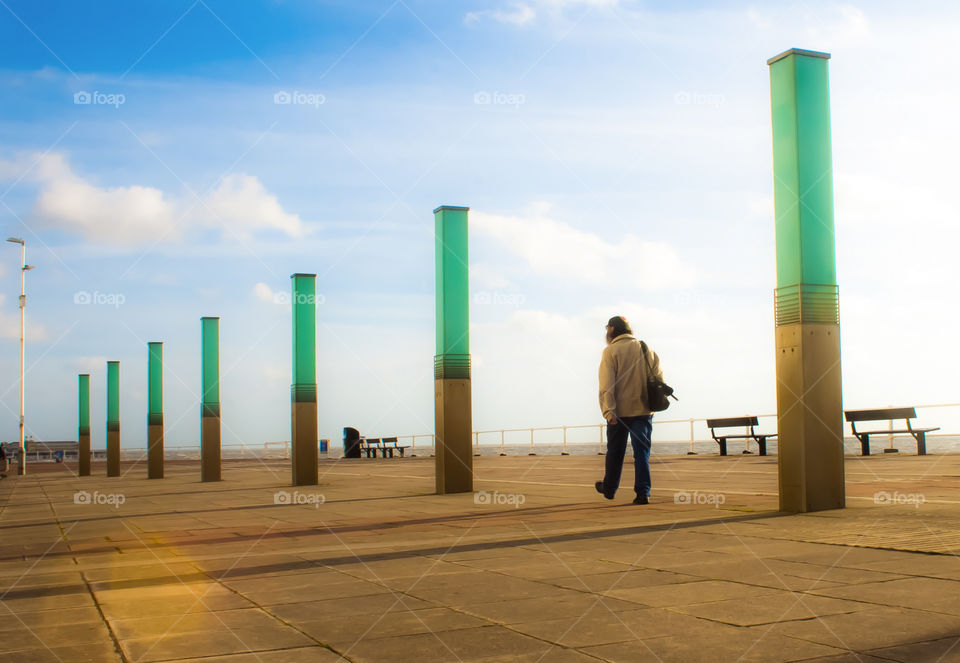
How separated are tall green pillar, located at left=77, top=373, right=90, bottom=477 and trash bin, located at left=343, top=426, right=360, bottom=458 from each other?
11776mm

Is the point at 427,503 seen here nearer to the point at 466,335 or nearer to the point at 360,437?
the point at 466,335

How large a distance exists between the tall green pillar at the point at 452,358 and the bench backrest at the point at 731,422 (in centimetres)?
1182

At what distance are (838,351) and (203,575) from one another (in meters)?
5.76

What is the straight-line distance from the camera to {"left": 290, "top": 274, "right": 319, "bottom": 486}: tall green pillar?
18.3 m

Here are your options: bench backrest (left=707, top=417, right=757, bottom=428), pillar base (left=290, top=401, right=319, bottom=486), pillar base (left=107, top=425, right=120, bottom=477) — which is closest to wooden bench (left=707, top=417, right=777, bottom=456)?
bench backrest (left=707, top=417, right=757, bottom=428)

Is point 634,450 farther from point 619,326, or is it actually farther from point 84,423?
point 84,423

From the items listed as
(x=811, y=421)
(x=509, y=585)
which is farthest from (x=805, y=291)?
(x=509, y=585)

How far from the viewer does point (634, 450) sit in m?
9.87

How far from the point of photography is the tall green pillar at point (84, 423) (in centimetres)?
Result: 3556

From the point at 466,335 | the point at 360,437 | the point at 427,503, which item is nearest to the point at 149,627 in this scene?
the point at 427,503

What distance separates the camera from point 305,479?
58.1ft

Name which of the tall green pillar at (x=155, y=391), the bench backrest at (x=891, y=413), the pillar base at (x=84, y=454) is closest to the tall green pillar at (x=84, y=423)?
the pillar base at (x=84, y=454)

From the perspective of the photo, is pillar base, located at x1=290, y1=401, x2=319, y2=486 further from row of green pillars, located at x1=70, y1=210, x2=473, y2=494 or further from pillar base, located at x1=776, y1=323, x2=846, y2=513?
pillar base, located at x1=776, y1=323, x2=846, y2=513

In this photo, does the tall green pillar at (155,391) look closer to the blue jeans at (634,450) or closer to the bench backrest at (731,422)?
the bench backrest at (731,422)
